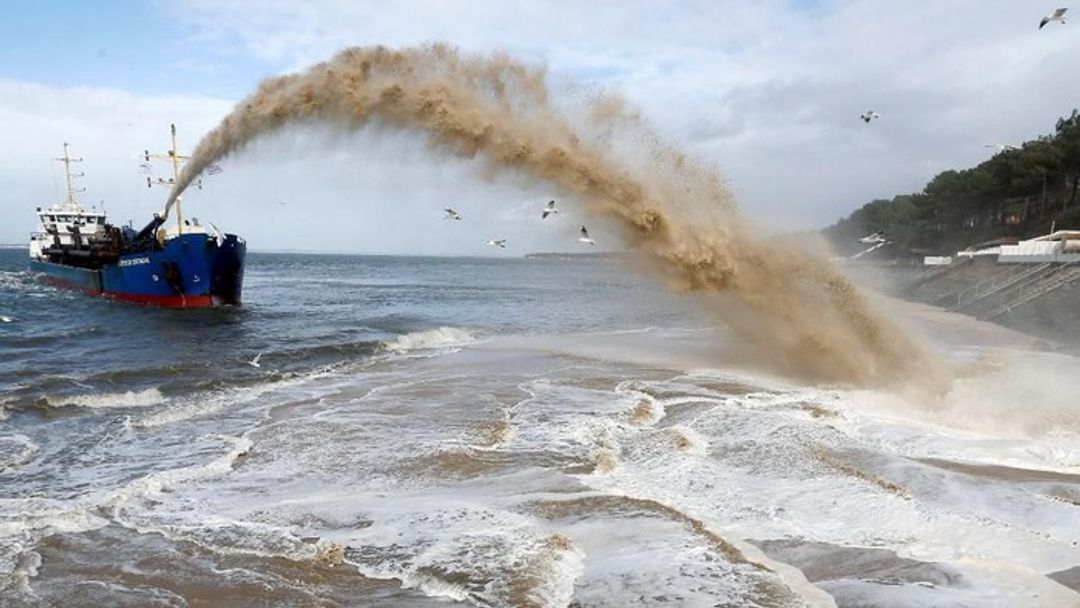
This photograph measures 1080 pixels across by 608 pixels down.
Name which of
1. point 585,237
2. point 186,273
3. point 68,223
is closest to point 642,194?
point 585,237

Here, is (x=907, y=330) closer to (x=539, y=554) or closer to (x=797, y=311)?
(x=797, y=311)

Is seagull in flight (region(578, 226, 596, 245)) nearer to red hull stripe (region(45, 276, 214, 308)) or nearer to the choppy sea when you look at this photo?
the choppy sea

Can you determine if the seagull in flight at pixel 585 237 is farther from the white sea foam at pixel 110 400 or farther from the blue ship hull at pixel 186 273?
the blue ship hull at pixel 186 273

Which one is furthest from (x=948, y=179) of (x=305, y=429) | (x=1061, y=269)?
(x=305, y=429)

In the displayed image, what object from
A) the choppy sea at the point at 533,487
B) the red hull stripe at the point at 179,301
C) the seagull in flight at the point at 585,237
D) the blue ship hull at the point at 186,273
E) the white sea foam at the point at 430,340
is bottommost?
the white sea foam at the point at 430,340

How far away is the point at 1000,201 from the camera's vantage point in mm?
79375

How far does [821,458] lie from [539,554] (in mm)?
4930

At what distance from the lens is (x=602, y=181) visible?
1731cm

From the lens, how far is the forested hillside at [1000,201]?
221 ft

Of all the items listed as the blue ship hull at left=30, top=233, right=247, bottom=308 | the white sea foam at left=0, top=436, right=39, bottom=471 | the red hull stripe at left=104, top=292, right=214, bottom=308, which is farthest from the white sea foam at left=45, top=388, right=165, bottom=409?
the red hull stripe at left=104, top=292, right=214, bottom=308

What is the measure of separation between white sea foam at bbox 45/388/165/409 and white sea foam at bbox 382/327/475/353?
27.1 ft

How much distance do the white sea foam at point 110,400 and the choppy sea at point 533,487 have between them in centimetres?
10

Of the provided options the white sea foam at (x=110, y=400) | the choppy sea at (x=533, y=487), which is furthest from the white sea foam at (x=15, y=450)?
the white sea foam at (x=110, y=400)

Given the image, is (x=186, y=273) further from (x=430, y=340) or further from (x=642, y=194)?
(x=642, y=194)
